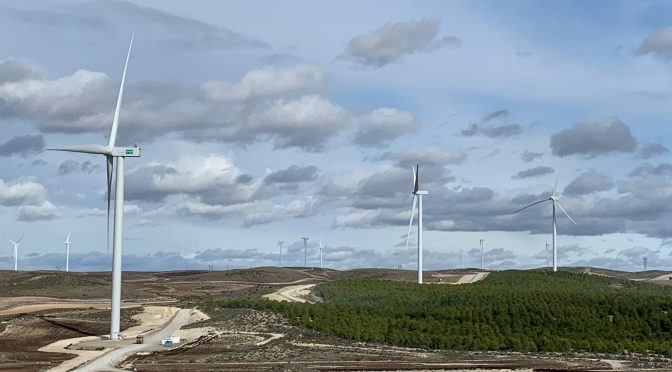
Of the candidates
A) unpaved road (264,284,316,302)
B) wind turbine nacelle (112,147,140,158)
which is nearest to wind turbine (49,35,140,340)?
A: wind turbine nacelle (112,147,140,158)

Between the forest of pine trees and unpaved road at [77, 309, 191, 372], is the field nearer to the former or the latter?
the forest of pine trees

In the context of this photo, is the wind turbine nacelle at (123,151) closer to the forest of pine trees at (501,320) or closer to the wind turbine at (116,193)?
the wind turbine at (116,193)

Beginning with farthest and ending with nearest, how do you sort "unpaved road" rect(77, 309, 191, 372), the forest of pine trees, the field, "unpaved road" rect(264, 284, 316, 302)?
1. "unpaved road" rect(264, 284, 316, 302)
2. the forest of pine trees
3. the field
4. "unpaved road" rect(77, 309, 191, 372)


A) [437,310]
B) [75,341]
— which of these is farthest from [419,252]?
[75,341]

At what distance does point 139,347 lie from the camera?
7844cm

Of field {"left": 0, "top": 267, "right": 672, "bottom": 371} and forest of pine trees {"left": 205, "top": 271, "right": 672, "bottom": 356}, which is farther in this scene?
forest of pine trees {"left": 205, "top": 271, "right": 672, "bottom": 356}

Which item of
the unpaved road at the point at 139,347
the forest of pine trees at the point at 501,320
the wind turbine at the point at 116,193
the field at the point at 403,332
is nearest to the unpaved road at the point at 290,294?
the field at the point at 403,332

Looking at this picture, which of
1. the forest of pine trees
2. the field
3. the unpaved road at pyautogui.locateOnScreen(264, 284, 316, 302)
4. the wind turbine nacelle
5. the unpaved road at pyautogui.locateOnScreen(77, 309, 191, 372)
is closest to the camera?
the unpaved road at pyautogui.locateOnScreen(77, 309, 191, 372)

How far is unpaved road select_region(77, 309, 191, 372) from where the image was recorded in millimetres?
66438

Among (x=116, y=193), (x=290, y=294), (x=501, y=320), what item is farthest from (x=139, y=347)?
(x=290, y=294)

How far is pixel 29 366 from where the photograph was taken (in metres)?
66.2

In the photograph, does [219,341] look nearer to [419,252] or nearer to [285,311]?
[285,311]

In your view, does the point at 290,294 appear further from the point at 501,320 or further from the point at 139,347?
the point at 139,347

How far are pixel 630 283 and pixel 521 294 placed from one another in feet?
176
